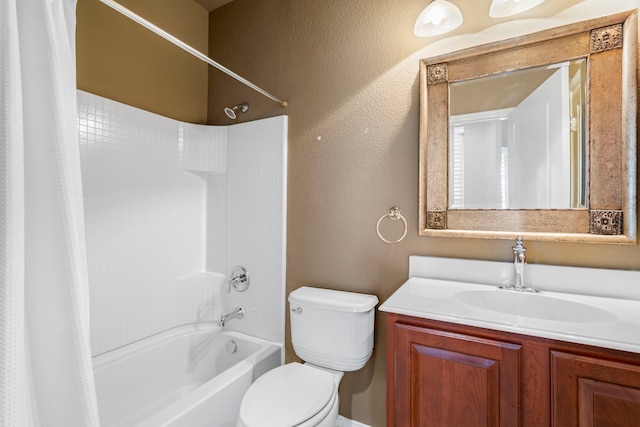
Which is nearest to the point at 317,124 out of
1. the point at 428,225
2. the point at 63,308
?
the point at 428,225

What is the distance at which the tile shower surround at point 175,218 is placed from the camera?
166cm

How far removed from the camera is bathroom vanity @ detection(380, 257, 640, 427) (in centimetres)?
79

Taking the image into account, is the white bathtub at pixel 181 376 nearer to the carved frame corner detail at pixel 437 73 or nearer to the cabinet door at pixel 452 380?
the cabinet door at pixel 452 380

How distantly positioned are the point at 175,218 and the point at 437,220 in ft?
5.42

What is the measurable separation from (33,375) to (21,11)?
36.8 inches

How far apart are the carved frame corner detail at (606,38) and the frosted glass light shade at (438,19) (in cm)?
50

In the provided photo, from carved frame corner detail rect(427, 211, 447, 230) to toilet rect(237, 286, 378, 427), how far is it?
46cm

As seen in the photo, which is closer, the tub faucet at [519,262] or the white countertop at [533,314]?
the white countertop at [533,314]

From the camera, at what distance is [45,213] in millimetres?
796

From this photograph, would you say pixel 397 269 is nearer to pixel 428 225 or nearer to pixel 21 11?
pixel 428 225

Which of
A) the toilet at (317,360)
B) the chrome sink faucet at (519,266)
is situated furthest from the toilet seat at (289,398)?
the chrome sink faucet at (519,266)

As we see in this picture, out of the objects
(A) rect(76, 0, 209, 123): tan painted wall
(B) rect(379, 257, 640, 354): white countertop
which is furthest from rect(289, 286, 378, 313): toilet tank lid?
(A) rect(76, 0, 209, 123): tan painted wall

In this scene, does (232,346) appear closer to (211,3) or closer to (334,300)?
(334,300)

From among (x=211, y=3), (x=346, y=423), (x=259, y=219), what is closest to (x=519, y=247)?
(x=346, y=423)
